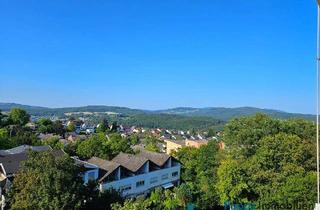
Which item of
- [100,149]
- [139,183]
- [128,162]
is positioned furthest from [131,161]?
[100,149]

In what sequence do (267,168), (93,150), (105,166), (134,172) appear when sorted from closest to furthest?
1. (267,168)
2. (105,166)
3. (134,172)
4. (93,150)

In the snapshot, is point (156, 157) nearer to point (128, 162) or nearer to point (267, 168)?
point (128, 162)

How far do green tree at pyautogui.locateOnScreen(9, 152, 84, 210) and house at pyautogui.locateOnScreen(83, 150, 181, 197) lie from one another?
10.1 metres

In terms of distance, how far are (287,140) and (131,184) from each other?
45.6 feet

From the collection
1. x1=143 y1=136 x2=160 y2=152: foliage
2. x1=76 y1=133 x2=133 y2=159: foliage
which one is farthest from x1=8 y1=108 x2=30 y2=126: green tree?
x1=76 y1=133 x2=133 y2=159: foliage

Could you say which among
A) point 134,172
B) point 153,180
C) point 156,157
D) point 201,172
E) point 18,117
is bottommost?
point 153,180

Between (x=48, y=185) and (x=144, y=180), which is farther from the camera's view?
(x=144, y=180)

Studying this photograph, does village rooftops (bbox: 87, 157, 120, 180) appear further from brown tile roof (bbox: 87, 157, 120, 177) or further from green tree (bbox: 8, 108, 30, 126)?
green tree (bbox: 8, 108, 30, 126)

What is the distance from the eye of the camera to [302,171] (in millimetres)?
26969

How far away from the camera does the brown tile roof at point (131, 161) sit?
115 ft

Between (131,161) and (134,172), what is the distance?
5.14 feet

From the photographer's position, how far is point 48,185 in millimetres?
18719

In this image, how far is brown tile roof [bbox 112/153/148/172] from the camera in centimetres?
3509

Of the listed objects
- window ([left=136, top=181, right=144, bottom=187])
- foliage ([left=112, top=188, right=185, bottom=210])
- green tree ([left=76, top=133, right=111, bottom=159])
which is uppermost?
green tree ([left=76, top=133, right=111, bottom=159])
